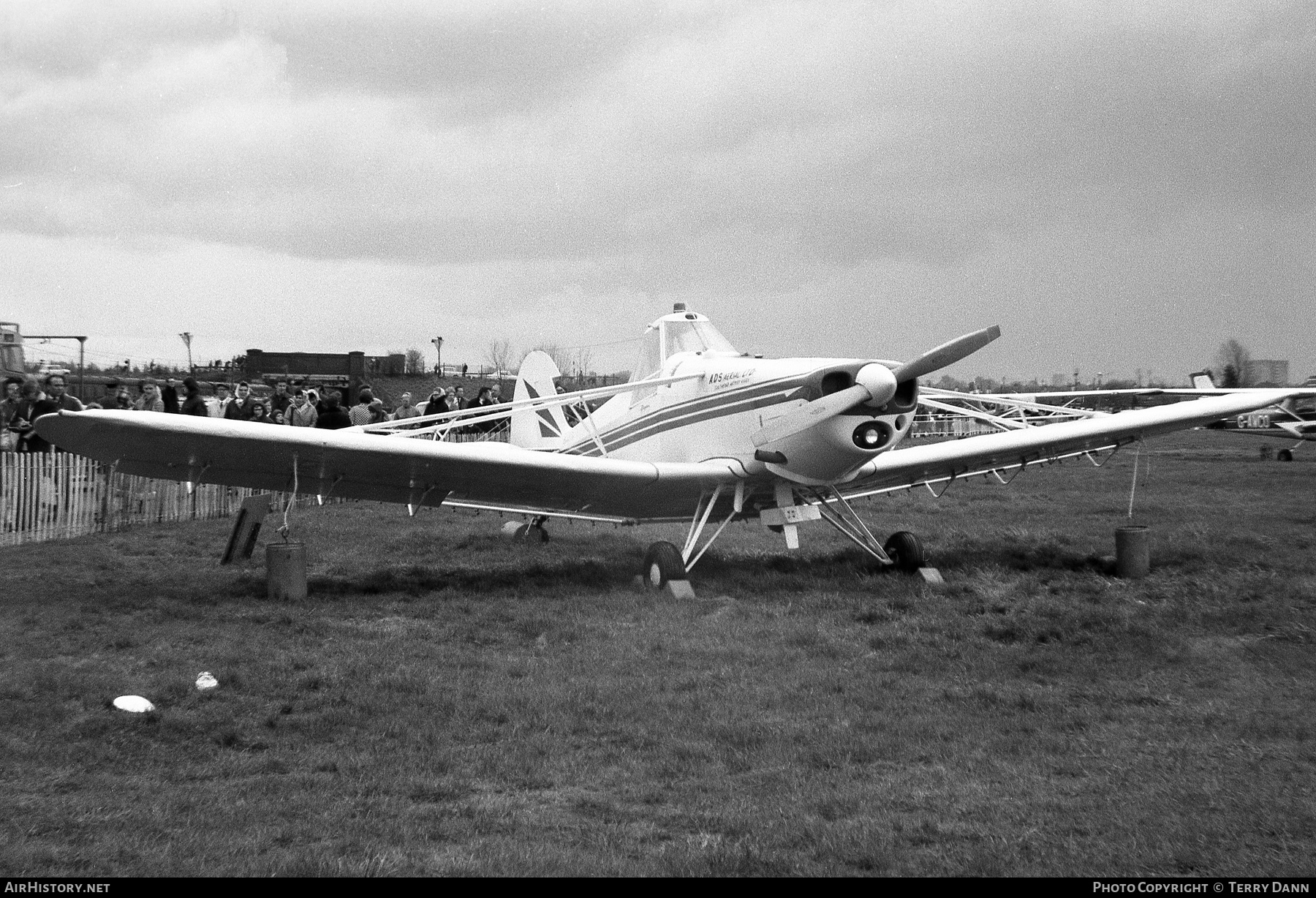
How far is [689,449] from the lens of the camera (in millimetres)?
12023

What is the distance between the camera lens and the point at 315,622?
8.88 m

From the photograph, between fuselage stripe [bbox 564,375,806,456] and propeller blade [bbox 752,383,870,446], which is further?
fuselage stripe [bbox 564,375,806,456]

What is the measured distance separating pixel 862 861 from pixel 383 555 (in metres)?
9.84

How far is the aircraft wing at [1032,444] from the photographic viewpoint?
12.3 meters

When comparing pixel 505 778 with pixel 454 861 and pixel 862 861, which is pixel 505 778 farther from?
pixel 862 861

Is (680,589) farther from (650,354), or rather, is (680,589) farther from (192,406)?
(192,406)

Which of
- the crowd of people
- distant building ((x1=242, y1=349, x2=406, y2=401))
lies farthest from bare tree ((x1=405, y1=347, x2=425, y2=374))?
the crowd of people

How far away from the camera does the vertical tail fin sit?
53.6 feet

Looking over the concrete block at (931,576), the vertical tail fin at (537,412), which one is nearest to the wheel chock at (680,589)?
the concrete block at (931,576)

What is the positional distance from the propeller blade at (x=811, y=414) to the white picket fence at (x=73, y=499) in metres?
6.79

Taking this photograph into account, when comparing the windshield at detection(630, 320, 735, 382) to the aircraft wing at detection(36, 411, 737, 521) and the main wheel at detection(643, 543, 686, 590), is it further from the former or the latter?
the main wheel at detection(643, 543, 686, 590)

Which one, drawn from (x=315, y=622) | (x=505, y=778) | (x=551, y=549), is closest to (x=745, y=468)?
(x=551, y=549)

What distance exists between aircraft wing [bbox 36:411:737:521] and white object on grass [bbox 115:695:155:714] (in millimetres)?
3518

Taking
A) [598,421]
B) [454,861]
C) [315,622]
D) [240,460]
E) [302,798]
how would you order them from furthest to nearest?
[598,421] < [240,460] < [315,622] < [302,798] < [454,861]
